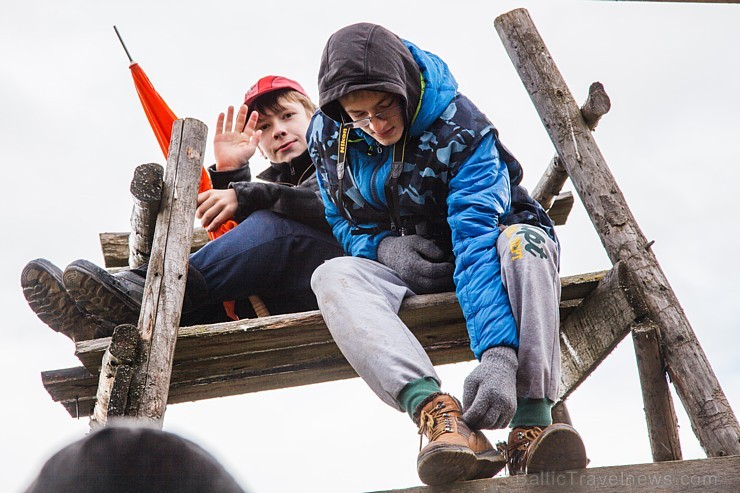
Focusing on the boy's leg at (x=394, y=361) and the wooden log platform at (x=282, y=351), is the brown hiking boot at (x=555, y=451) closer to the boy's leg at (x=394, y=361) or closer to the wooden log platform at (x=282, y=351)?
the boy's leg at (x=394, y=361)

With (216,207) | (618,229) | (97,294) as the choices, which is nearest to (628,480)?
(618,229)

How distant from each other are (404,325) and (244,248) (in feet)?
3.65

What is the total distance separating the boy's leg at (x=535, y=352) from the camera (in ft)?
9.02

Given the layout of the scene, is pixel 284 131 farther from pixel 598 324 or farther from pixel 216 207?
pixel 598 324

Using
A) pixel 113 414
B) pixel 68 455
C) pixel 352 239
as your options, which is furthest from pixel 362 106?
pixel 68 455

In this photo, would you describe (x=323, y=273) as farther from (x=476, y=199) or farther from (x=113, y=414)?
(x=113, y=414)

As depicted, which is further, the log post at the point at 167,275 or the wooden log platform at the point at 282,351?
the wooden log platform at the point at 282,351

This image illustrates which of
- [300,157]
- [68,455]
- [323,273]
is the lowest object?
[68,455]

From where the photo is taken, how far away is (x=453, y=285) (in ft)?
12.4

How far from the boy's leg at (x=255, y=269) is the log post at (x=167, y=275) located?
237 millimetres

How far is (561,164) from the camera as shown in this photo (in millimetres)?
5012

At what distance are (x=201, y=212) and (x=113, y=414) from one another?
4.15ft

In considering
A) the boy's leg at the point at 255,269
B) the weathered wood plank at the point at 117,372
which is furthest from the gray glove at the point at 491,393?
the boy's leg at the point at 255,269

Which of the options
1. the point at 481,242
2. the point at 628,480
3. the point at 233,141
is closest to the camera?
the point at 628,480
